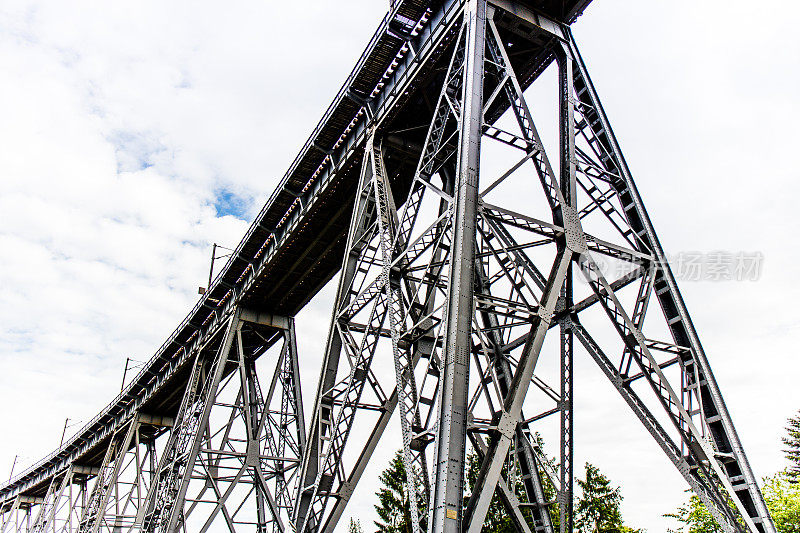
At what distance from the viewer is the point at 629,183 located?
1142 centimetres

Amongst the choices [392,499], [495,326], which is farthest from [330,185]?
[392,499]

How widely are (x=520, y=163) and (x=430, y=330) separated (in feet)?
11.0

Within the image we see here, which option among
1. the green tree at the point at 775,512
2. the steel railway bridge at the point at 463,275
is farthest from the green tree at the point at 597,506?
the steel railway bridge at the point at 463,275

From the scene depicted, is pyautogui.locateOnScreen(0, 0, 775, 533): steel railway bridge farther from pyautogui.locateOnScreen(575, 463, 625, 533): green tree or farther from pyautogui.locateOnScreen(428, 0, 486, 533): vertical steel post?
pyautogui.locateOnScreen(575, 463, 625, 533): green tree

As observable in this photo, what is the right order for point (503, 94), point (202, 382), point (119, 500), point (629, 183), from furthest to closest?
point (119, 500) → point (202, 382) → point (503, 94) → point (629, 183)

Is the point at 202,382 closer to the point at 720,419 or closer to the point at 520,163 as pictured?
the point at 520,163

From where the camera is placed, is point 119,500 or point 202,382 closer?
point 202,382

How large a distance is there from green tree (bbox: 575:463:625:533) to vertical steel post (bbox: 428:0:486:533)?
23.1 meters

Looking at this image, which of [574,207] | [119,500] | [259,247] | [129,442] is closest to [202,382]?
[259,247]

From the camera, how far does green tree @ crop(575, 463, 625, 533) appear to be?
29.0 m

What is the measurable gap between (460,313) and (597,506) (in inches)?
960

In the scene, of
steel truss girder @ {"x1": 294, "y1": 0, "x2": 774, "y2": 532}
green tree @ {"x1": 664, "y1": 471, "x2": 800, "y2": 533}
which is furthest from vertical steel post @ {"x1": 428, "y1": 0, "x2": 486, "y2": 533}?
green tree @ {"x1": 664, "y1": 471, "x2": 800, "y2": 533}

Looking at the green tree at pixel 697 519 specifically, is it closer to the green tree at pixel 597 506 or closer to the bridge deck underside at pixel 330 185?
the green tree at pixel 597 506

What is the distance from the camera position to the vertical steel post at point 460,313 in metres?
8.02
